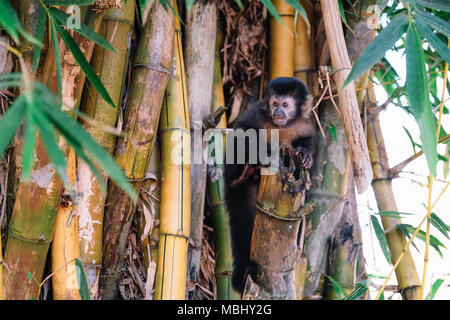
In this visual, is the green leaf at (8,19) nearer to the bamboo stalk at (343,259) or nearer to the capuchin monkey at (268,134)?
the capuchin monkey at (268,134)

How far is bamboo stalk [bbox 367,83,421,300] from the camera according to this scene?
2.59 m

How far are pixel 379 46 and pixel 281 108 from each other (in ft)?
4.63

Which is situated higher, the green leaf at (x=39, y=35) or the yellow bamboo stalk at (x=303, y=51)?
the yellow bamboo stalk at (x=303, y=51)

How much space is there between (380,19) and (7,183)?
1.68m

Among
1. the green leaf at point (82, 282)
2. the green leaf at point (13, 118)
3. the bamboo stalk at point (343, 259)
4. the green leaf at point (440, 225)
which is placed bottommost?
the green leaf at point (82, 282)

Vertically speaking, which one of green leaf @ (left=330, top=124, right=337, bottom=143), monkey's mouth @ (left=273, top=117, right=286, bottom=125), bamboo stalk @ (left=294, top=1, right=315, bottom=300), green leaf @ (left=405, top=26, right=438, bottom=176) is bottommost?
green leaf @ (left=405, top=26, right=438, bottom=176)

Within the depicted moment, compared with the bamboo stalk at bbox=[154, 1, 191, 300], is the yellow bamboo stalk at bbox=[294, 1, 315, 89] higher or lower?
higher

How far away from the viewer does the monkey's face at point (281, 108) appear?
115 inches

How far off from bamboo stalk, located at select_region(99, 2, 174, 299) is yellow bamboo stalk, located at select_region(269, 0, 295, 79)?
2.66 feet

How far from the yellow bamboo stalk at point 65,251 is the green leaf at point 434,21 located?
1.23 metres

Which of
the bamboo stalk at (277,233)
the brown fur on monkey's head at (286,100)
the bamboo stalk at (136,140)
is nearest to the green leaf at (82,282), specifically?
the bamboo stalk at (136,140)

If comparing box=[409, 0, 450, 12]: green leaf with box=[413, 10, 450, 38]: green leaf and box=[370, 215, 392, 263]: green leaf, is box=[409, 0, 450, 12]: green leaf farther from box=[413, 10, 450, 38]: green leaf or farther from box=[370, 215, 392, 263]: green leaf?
box=[370, 215, 392, 263]: green leaf

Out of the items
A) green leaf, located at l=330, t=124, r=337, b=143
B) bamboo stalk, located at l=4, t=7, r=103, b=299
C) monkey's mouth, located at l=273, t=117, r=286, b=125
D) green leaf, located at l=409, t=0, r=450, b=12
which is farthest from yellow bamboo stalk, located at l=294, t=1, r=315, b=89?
bamboo stalk, located at l=4, t=7, r=103, b=299
